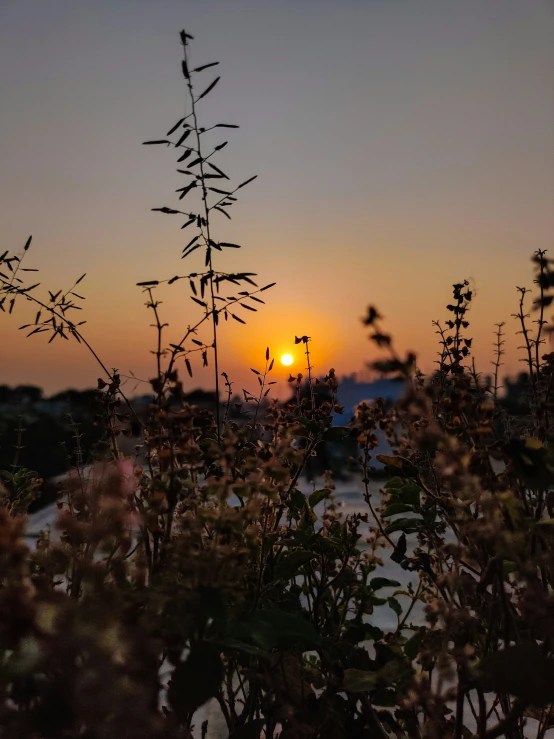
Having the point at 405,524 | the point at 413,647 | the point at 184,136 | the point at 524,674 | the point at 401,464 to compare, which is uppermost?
the point at 184,136

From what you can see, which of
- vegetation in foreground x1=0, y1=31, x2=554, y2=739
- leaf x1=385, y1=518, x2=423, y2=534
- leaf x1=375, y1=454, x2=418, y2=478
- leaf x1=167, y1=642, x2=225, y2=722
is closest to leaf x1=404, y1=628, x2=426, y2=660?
vegetation in foreground x1=0, y1=31, x2=554, y2=739

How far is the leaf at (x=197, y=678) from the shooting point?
4.11 ft

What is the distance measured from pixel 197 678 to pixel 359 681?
523 millimetres

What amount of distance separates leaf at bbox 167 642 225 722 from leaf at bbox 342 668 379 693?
421 millimetres

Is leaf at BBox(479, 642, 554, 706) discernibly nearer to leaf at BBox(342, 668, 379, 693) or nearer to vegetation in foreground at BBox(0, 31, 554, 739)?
vegetation in foreground at BBox(0, 31, 554, 739)

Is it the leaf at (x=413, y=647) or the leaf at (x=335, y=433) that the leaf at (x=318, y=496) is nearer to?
the leaf at (x=335, y=433)

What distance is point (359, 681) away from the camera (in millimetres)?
1624

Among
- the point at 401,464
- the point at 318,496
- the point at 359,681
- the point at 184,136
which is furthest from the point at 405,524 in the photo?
the point at 184,136

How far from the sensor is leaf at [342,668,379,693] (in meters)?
1.57

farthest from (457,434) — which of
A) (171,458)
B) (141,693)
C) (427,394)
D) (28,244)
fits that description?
(28,244)

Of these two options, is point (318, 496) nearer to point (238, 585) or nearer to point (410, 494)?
point (410, 494)

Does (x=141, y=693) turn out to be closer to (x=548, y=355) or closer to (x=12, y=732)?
(x=12, y=732)

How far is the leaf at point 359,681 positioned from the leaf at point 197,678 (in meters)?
0.42

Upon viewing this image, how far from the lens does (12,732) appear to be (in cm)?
112
